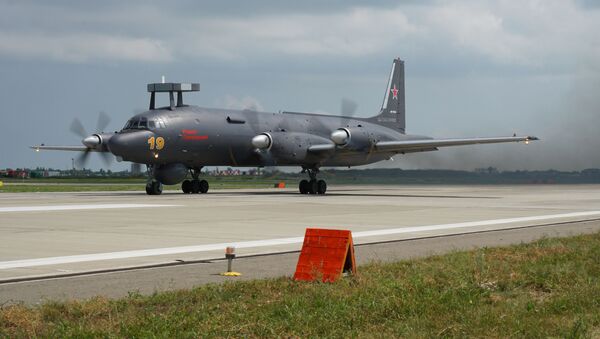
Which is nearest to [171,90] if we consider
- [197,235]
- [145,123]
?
[145,123]

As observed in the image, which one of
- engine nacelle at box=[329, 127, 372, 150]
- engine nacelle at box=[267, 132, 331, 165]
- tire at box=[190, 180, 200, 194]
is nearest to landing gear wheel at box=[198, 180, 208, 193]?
tire at box=[190, 180, 200, 194]

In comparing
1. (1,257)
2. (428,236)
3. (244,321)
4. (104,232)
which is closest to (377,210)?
(428,236)

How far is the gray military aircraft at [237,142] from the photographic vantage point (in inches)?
1689

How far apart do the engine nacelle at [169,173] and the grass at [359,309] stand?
32.9 metres

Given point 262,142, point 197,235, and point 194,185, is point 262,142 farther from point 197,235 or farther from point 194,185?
point 197,235

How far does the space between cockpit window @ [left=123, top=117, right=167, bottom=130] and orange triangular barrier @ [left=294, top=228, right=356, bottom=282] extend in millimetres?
31795

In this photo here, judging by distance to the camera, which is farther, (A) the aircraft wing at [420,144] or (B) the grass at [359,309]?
(A) the aircraft wing at [420,144]

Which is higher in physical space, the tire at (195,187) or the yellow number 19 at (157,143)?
the yellow number 19 at (157,143)

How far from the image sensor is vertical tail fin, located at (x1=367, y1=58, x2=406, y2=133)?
58.3 meters

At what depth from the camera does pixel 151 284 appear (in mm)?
11336

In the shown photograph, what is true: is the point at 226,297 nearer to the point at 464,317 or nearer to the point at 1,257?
the point at 464,317

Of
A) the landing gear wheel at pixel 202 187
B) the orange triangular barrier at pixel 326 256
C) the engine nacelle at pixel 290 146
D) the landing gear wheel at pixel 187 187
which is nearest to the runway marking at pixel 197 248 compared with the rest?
the orange triangular barrier at pixel 326 256

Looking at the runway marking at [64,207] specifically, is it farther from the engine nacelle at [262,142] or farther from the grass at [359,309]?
the grass at [359,309]

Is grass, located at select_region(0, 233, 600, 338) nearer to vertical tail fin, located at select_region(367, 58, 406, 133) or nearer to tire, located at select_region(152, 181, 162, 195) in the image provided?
tire, located at select_region(152, 181, 162, 195)
